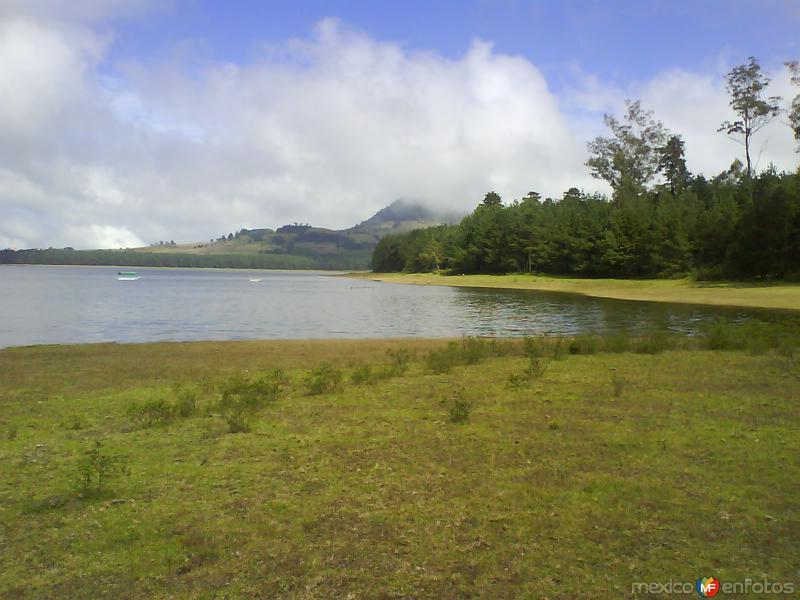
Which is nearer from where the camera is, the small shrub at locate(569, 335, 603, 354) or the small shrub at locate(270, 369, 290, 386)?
the small shrub at locate(270, 369, 290, 386)

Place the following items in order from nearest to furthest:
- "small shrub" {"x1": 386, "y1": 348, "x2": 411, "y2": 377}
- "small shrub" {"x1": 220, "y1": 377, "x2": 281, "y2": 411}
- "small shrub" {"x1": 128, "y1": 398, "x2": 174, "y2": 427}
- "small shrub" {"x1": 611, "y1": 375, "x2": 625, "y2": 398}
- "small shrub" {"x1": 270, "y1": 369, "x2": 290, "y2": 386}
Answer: "small shrub" {"x1": 128, "y1": 398, "x2": 174, "y2": 427}
"small shrub" {"x1": 220, "y1": 377, "x2": 281, "y2": 411}
"small shrub" {"x1": 611, "y1": 375, "x2": 625, "y2": 398}
"small shrub" {"x1": 270, "y1": 369, "x2": 290, "y2": 386}
"small shrub" {"x1": 386, "y1": 348, "x2": 411, "y2": 377}

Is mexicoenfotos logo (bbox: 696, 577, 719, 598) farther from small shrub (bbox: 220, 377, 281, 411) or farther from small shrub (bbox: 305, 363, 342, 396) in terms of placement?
small shrub (bbox: 305, 363, 342, 396)

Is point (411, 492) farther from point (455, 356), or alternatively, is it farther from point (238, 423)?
point (455, 356)

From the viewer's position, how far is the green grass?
5824 millimetres

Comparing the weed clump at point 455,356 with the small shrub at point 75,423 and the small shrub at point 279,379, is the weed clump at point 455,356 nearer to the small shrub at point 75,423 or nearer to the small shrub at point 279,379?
the small shrub at point 279,379

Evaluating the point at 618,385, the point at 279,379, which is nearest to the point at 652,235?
the point at 618,385

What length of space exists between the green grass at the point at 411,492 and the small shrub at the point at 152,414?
144mm

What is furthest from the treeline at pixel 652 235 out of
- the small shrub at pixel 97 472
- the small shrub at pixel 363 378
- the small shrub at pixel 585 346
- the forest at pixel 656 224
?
the small shrub at pixel 97 472

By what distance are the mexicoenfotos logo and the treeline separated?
212 feet

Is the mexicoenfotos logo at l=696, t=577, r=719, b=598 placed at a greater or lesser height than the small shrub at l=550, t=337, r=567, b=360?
greater

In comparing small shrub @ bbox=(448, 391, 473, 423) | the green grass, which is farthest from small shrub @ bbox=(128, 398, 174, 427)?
small shrub @ bbox=(448, 391, 473, 423)

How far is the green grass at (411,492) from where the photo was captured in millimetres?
5824

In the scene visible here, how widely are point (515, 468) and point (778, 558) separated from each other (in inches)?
138

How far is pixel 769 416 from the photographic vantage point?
36.5 ft
